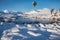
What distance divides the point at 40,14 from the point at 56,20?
392 cm

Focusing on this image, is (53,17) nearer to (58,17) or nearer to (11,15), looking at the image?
(58,17)

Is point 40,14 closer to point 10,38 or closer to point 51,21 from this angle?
point 51,21

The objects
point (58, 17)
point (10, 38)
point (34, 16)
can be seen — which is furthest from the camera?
point (34, 16)

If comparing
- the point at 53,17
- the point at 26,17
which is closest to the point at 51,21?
the point at 53,17

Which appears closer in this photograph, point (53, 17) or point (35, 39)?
point (35, 39)

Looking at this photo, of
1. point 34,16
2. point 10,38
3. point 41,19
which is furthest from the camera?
point 34,16

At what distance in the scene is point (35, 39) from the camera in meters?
19.0

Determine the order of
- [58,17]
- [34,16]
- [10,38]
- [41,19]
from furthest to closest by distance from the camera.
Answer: [34,16] → [41,19] → [58,17] → [10,38]

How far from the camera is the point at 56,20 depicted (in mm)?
29250

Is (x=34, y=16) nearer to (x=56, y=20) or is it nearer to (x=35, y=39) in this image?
(x=56, y=20)

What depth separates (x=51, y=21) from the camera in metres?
29.2

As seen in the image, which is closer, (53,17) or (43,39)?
(43,39)

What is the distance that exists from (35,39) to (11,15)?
1674 centimetres

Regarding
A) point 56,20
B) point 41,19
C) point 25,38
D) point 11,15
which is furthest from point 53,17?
point 25,38
